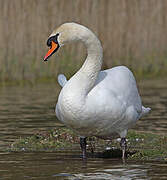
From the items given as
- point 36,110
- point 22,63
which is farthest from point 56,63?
point 36,110

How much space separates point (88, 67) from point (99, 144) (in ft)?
4.97

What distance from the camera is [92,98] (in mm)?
7980

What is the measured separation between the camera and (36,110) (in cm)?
1270

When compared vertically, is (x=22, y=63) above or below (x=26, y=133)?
above

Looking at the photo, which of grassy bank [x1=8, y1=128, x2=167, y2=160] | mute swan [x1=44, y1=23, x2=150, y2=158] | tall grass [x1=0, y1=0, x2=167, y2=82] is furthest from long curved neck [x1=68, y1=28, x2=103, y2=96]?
tall grass [x1=0, y1=0, x2=167, y2=82]

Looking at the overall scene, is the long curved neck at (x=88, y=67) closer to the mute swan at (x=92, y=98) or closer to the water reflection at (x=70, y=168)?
the mute swan at (x=92, y=98)

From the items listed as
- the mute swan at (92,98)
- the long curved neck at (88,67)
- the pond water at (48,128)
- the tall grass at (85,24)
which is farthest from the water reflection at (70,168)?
the tall grass at (85,24)

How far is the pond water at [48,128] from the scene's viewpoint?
293 inches

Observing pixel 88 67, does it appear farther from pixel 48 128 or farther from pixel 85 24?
pixel 85 24

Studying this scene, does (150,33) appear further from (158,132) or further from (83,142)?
(83,142)

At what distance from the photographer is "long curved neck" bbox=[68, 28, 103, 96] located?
318 inches

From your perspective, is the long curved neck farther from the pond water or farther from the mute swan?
the pond water

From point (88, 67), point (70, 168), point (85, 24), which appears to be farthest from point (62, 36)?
point (85, 24)

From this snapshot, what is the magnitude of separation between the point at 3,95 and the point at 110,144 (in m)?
5.25
